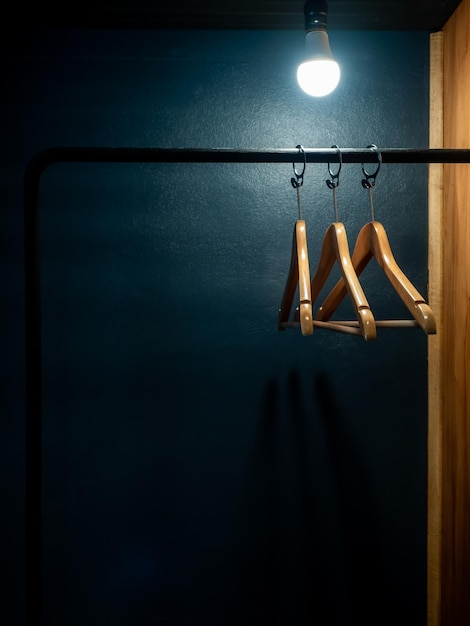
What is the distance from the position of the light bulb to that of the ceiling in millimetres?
318

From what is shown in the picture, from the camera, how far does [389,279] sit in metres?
1.39

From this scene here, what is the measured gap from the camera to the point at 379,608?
2162mm

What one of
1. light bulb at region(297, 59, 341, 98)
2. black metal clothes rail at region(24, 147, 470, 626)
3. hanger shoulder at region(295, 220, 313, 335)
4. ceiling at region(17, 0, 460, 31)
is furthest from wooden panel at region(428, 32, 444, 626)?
hanger shoulder at region(295, 220, 313, 335)

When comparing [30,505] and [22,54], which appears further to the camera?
[22,54]

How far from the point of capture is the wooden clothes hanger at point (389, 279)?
1273mm

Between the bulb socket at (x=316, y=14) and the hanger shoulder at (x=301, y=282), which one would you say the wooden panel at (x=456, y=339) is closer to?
the bulb socket at (x=316, y=14)

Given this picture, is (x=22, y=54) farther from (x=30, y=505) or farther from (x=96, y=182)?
(x=30, y=505)

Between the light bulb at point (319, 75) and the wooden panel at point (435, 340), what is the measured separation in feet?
1.72

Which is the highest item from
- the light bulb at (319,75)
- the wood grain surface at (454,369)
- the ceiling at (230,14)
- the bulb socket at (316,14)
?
the ceiling at (230,14)

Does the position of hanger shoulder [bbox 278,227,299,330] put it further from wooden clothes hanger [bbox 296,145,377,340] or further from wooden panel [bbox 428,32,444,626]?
wooden panel [bbox 428,32,444,626]

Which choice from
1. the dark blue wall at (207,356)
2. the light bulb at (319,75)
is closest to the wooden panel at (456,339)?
the dark blue wall at (207,356)

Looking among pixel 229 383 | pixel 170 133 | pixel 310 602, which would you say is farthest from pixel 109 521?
pixel 170 133

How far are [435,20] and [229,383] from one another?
1612mm

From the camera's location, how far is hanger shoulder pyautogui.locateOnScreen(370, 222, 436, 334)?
4.13ft
